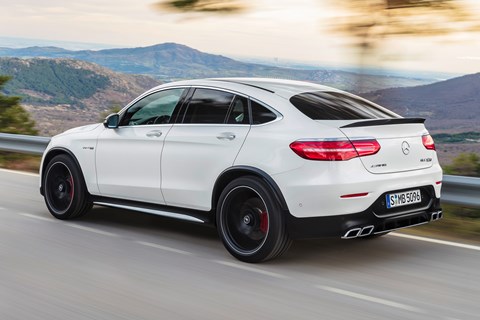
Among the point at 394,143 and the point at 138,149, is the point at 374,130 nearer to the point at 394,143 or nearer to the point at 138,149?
the point at 394,143

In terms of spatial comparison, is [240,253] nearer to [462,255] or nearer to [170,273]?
[170,273]

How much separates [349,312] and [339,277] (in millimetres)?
1001

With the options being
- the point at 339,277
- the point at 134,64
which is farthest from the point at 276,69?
the point at 134,64

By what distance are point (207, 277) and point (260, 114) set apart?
150cm

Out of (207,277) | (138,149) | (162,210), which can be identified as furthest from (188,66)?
(207,277)

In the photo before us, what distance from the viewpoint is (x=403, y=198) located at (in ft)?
22.1

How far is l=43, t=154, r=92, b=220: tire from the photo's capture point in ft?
28.0

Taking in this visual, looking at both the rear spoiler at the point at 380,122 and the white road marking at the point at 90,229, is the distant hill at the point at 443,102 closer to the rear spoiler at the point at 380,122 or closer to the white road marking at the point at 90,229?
the rear spoiler at the point at 380,122

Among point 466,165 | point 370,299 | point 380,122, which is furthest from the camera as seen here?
point 466,165

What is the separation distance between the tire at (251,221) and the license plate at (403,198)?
0.89 meters

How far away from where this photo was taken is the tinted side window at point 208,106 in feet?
23.8

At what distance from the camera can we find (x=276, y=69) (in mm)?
10586

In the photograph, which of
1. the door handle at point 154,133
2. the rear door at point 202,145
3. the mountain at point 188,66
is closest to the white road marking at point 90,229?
the rear door at point 202,145

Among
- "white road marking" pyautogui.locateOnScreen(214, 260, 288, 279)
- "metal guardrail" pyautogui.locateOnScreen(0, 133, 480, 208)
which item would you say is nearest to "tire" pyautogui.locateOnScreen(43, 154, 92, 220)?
"white road marking" pyautogui.locateOnScreen(214, 260, 288, 279)
